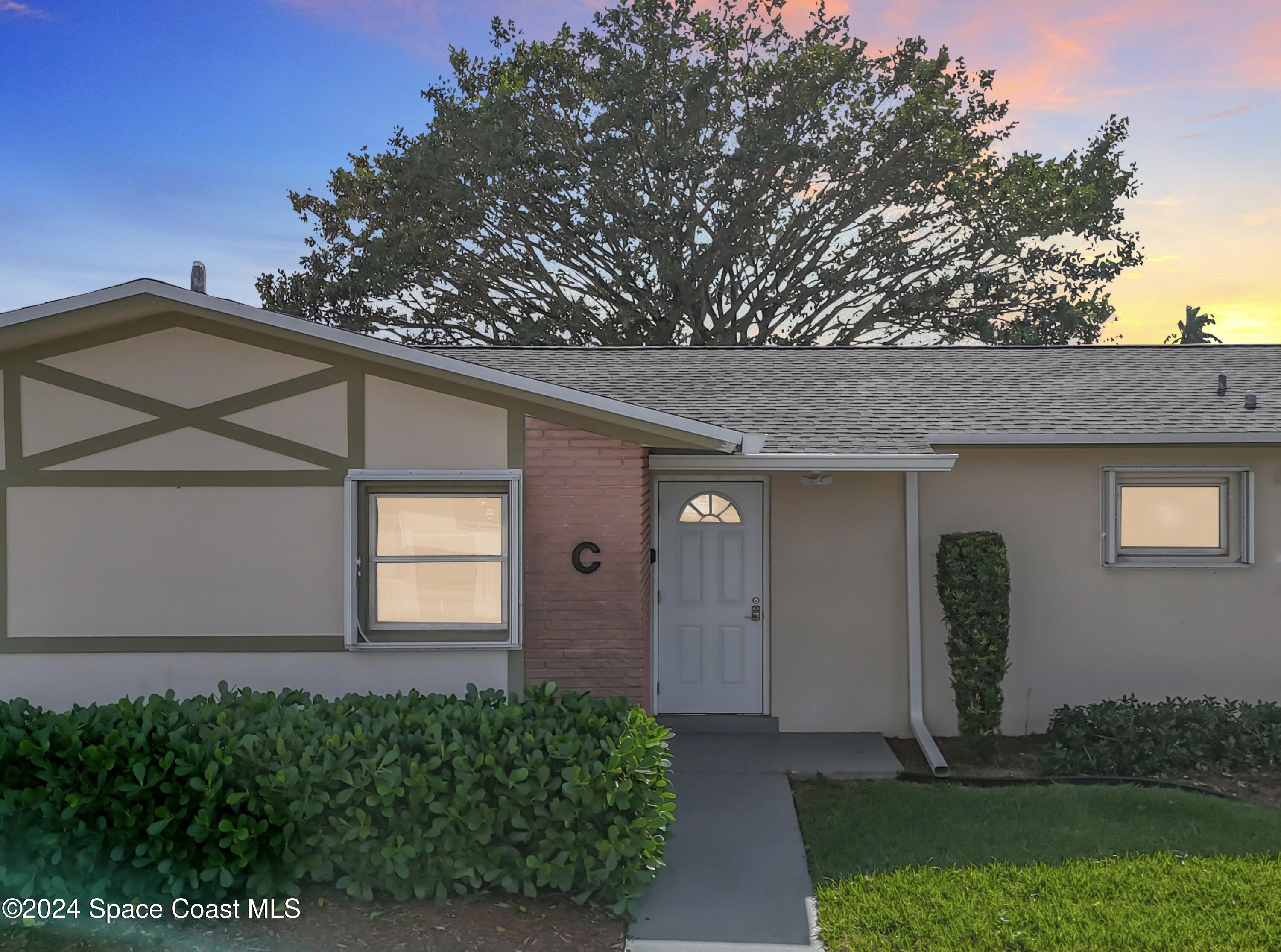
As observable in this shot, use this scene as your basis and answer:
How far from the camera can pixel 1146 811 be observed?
6223 mm

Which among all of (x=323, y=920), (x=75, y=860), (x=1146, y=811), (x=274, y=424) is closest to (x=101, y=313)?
(x=274, y=424)

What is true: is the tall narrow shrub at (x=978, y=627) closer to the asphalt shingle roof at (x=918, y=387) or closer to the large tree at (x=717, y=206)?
the asphalt shingle roof at (x=918, y=387)

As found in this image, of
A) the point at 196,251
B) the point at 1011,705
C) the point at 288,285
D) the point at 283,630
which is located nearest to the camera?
the point at 283,630

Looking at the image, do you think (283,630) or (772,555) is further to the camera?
(772,555)

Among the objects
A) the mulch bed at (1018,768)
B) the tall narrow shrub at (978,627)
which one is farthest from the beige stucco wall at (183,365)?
the mulch bed at (1018,768)

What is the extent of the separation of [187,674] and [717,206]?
17563mm

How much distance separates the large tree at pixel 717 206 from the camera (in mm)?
20938

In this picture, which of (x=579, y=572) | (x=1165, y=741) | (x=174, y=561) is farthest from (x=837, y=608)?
(x=174, y=561)

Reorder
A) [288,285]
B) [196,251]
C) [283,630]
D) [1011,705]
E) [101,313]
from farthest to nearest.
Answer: [288,285]
[1011,705]
[196,251]
[283,630]
[101,313]

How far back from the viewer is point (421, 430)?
6328 millimetres

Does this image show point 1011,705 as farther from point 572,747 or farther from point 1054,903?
point 572,747

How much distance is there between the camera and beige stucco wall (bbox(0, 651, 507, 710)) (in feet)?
20.6

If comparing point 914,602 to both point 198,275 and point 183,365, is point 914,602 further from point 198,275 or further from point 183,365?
point 198,275

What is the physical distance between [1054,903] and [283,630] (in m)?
5.14
